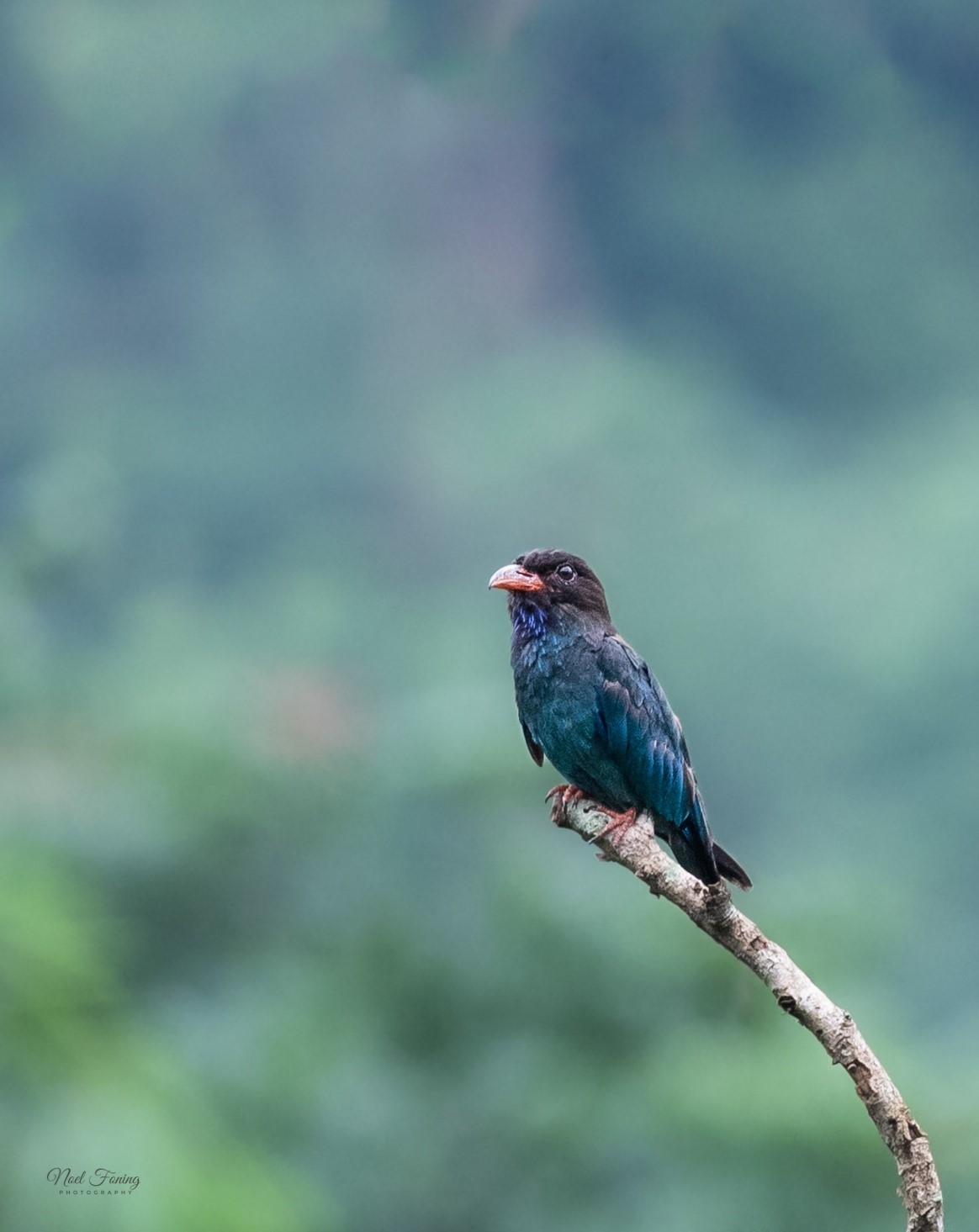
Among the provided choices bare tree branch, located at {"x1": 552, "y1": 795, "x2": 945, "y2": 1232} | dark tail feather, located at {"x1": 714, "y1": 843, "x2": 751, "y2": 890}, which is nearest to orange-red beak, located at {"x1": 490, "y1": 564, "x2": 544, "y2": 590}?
dark tail feather, located at {"x1": 714, "y1": 843, "x2": 751, "y2": 890}

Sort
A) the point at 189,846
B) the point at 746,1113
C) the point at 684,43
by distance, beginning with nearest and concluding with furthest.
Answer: the point at 746,1113 < the point at 189,846 < the point at 684,43

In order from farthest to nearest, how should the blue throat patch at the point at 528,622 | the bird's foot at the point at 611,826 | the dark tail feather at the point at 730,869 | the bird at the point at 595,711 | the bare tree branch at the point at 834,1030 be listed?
the blue throat patch at the point at 528,622 → the bird at the point at 595,711 → the dark tail feather at the point at 730,869 → the bird's foot at the point at 611,826 → the bare tree branch at the point at 834,1030

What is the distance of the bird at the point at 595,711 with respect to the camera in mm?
3357

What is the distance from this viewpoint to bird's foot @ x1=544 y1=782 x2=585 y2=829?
302 cm

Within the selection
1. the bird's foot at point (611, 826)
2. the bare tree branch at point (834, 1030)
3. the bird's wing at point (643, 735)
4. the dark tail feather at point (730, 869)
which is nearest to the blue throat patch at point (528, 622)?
the bird's wing at point (643, 735)

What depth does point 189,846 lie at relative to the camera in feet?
17.3

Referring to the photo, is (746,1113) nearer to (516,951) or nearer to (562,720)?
(516,951)

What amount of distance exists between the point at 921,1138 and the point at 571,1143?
3.53m

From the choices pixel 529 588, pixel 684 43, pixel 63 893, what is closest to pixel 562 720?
pixel 529 588

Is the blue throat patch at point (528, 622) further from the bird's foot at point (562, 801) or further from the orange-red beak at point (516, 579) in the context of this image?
the bird's foot at point (562, 801)

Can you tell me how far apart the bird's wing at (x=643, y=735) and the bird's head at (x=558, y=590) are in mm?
129

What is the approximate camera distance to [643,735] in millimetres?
3531

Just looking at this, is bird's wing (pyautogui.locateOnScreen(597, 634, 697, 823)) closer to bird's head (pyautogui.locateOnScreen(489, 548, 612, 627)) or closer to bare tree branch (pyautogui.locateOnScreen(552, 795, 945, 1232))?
bird's head (pyautogui.locateOnScreen(489, 548, 612, 627))

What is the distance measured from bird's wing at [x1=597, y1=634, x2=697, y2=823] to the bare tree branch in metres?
1.23
